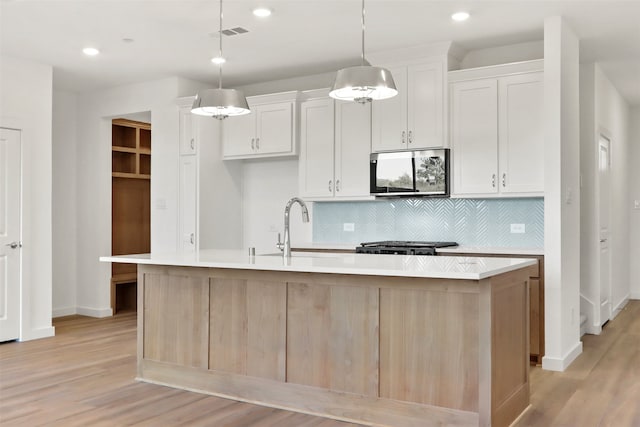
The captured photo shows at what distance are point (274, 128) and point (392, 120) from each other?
4.33 feet

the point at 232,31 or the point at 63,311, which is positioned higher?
the point at 232,31

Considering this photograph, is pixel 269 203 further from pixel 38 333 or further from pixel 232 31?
pixel 38 333

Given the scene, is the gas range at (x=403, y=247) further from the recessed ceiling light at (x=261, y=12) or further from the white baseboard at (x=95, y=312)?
the white baseboard at (x=95, y=312)

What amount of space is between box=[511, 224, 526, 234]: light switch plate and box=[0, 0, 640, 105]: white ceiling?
1.59 metres

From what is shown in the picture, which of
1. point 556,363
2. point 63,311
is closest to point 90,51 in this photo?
point 63,311

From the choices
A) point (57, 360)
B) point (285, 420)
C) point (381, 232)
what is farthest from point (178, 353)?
point (381, 232)

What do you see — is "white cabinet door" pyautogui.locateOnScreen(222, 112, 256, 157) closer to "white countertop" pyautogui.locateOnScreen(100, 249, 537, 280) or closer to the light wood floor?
the light wood floor

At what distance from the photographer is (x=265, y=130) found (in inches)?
248

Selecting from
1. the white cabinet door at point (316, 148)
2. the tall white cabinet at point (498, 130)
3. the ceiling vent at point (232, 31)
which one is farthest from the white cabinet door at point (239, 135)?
the tall white cabinet at point (498, 130)

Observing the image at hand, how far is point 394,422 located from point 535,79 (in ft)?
10.1

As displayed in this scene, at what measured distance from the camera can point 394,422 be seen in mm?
3240

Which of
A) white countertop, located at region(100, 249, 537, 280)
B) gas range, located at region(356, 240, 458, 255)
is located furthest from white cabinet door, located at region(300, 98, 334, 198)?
white countertop, located at region(100, 249, 537, 280)

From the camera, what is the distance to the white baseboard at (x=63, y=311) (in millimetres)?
7004

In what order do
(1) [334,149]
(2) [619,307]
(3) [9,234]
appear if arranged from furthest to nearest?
(2) [619,307] < (1) [334,149] < (3) [9,234]
